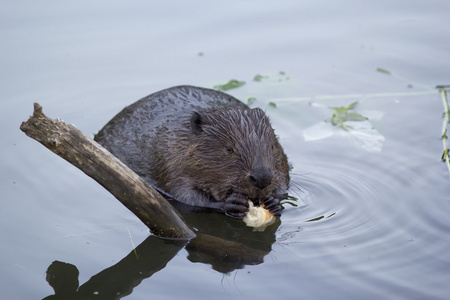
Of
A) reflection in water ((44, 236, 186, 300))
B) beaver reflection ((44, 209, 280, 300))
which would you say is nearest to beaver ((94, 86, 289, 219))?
beaver reflection ((44, 209, 280, 300))

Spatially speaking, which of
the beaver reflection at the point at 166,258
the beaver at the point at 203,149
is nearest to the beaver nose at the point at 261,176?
the beaver at the point at 203,149

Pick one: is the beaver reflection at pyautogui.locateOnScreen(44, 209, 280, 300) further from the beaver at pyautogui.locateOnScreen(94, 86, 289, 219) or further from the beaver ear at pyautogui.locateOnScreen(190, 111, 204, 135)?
the beaver ear at pyautogui.locateOnScreen(190, 111, 204, 135)

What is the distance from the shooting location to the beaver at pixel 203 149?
5.73 meters

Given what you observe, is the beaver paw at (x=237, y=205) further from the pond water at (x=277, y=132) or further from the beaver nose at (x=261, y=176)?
the beaver nose at (x=261, y=176)

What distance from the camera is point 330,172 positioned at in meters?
6.49

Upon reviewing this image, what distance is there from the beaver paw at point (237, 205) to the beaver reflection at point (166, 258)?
5.2 inches

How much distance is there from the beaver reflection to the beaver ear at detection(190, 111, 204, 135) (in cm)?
72

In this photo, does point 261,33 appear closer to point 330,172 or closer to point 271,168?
point 330,172

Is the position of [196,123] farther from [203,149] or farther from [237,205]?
[237,205]

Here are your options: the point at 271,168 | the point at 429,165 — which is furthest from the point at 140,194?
the point at 429,165

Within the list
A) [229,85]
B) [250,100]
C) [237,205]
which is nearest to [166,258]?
[237,205]

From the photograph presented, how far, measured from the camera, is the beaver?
5.73 metres

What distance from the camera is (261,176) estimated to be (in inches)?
214

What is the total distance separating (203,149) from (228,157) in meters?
0.27
